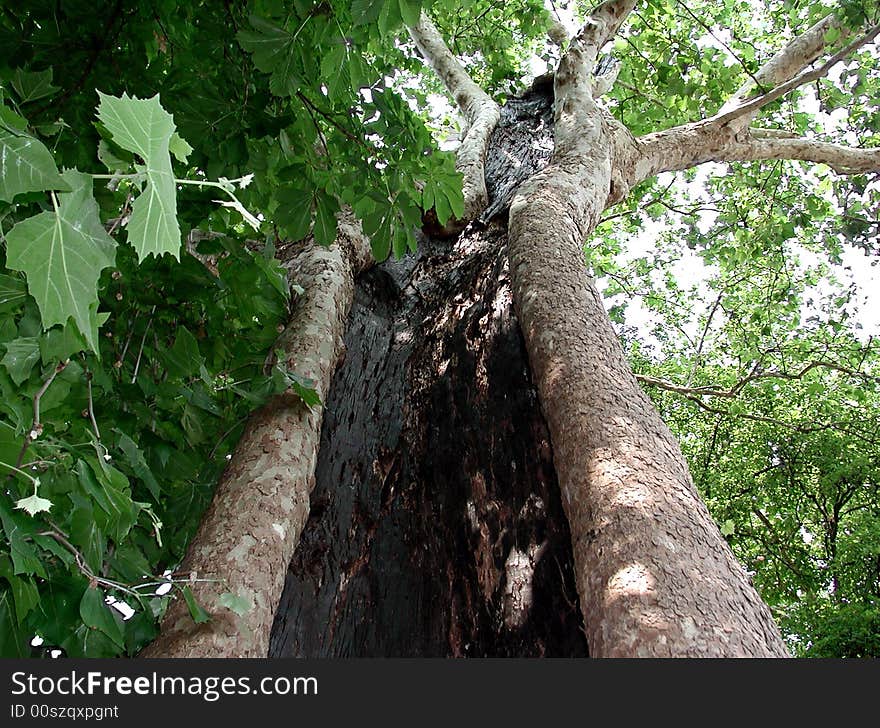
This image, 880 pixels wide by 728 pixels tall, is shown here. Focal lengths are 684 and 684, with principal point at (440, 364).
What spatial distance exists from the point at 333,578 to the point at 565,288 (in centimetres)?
119

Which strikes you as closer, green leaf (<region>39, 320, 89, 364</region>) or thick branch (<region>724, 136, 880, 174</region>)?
green leaf (<region>39, 320, 89, 364</region>)

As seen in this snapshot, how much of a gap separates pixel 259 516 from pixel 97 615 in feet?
1.47

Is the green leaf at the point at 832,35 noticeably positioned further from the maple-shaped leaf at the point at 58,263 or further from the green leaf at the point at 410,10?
the maple-shaped leaf at the point at 58,263

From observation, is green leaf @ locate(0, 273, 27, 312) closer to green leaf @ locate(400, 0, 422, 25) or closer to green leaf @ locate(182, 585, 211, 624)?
green leaf @ locate(182, 585, 211, 624)

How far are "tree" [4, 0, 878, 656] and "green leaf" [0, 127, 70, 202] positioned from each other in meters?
0.01

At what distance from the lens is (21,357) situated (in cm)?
130

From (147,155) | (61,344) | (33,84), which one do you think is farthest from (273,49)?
(147,155)

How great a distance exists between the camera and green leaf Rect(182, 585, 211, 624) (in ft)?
4.31

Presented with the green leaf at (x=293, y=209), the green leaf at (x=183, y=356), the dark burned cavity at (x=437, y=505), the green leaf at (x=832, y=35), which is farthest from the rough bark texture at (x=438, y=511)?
the green leaf at (x=832, y=35)

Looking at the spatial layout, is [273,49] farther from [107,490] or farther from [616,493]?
[616,493]

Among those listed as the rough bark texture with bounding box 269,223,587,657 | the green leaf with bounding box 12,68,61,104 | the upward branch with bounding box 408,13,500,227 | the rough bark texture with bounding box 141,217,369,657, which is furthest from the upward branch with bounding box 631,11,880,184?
the green leaf with bounding box 12,68,61,104

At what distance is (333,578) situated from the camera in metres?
1.99

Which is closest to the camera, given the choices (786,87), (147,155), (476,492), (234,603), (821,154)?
(147,155)

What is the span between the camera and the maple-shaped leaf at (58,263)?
2.35ft
